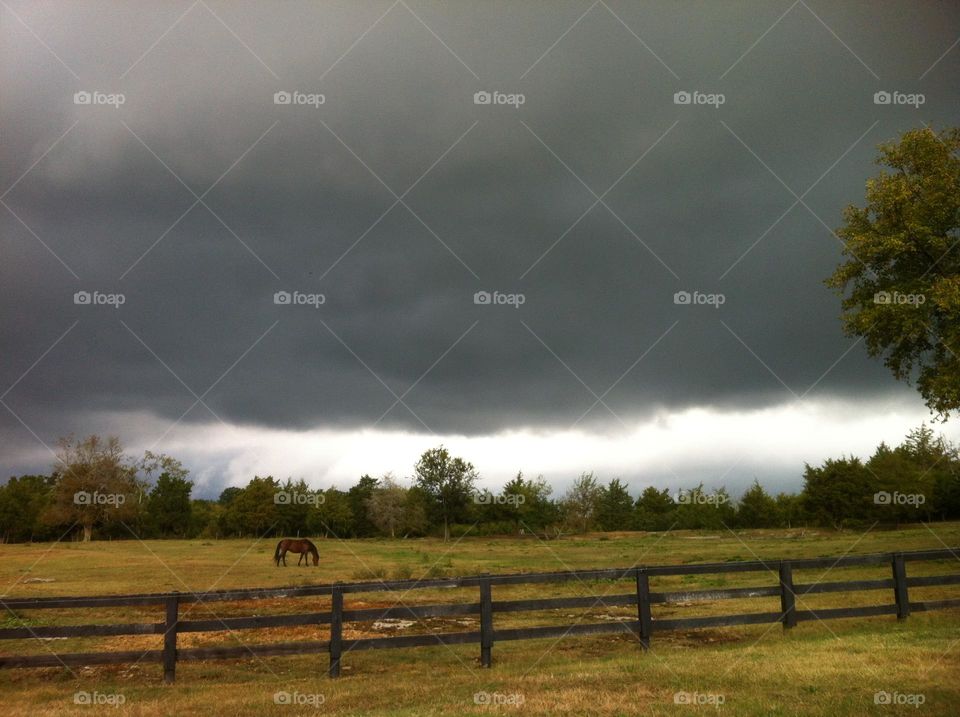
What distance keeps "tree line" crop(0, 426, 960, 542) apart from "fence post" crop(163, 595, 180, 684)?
50.4m

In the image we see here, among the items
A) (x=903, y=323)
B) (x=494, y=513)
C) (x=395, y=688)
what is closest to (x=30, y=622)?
(x=395, y=688)

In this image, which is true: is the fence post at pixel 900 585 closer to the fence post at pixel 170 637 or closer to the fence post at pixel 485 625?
the fence post at pixel 485 625

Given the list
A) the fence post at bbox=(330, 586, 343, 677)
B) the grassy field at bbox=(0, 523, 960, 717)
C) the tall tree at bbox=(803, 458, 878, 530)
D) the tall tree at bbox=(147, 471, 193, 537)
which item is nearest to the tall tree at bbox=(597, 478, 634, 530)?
the tall tree at bbox=(803, 458, 878, 530)

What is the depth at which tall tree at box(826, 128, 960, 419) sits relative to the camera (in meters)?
25.3

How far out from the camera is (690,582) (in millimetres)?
27172

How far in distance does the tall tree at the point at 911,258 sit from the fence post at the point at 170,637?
25.4 metres

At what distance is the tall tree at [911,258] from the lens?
83.1 feet

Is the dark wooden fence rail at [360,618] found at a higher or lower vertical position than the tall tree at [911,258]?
lower

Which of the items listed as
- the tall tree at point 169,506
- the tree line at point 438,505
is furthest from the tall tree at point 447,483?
the tall tree at point 169,506

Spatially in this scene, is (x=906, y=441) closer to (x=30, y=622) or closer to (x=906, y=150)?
(x=906, y=150)

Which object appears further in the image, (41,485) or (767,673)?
(41,485)

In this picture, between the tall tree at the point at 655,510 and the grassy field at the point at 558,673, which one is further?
the tall tree at the point at 655,510

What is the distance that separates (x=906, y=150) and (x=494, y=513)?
189 feet

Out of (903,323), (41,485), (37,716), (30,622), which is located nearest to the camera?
(37,716)
